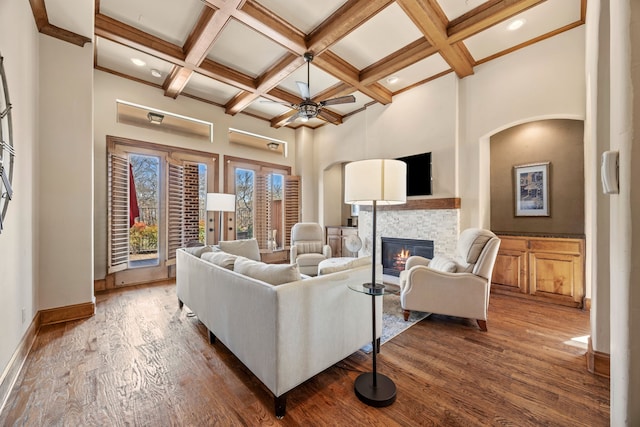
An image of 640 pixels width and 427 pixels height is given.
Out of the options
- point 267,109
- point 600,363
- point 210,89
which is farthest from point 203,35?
point 600,363

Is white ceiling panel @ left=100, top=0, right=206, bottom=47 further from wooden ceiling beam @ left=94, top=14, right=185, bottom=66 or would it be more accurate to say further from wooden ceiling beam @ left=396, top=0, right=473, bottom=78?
wooden ceiling beam @ left=396, top=0, right=473, bottom=78

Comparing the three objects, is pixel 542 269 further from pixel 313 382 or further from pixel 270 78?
pixel 270 78

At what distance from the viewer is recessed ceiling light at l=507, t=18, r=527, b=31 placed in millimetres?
3084

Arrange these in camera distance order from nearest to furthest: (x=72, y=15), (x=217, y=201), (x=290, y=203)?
(x=72, y=15)
(x=217, y=201)
(x=290, y=203)

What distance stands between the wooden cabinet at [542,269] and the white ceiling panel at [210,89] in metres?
5.15

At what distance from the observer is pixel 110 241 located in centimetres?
397

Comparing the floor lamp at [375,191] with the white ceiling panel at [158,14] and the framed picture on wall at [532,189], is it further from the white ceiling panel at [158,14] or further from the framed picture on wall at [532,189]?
the framed picture on wall at [532,189]

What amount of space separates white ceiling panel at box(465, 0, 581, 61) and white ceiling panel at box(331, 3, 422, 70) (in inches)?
34.9

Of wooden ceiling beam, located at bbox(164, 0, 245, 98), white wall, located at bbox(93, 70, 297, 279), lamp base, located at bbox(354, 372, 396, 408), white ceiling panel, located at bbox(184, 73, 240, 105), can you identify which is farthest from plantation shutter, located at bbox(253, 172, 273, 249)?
lamp base, located at bbox(354, 372, 396, 408)

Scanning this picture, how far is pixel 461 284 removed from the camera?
2686 mm

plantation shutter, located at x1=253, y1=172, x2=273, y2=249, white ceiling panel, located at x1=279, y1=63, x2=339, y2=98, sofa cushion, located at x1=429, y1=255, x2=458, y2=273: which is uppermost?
white ceiling panel, located at x1=279, y1=63, x2=339, y2=98

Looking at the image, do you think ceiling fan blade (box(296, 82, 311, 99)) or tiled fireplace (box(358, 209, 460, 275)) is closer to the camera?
ceiling fan blade (box(296, 82, 311, 99))

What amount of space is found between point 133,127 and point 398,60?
14.1 feet

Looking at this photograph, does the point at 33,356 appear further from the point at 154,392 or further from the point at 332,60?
the point at 332,60
